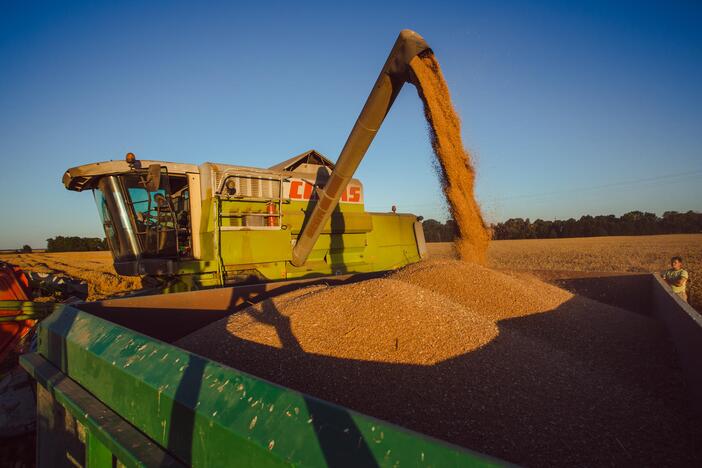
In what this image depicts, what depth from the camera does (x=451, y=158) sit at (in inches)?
161

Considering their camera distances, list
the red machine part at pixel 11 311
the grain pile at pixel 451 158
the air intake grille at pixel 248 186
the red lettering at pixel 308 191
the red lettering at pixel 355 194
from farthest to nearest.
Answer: the red lettering at pixel 355 194, the red lettering at pixel 308 191, the air intake grille at pixel 248 186, the grain pile at pixel 451 158, the red machine part at pixel 11 311

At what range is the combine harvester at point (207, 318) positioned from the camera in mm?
737

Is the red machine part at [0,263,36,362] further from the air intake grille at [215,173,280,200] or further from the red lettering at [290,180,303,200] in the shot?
the red lettering at [290,180,303,200]

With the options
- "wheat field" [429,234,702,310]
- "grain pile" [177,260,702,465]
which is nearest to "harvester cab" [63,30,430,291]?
"grain pile" [177,260,702,465]

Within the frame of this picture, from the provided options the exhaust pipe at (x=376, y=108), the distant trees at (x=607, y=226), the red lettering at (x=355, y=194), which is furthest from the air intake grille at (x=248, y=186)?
the distant trees at (x=607, y=226)

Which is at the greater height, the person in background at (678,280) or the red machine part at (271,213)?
the red machine part at (271,213)

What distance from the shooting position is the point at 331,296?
97.3 inches

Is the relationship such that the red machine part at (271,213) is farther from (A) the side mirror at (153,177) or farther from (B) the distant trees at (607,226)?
(B) the distant trees at (607,226)

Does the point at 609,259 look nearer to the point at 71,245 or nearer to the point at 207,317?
the point at 207,317

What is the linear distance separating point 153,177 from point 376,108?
2390 mm

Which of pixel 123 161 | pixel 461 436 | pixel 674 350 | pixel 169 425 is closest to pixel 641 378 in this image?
pixel 674 350

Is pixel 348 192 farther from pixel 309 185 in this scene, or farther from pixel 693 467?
pixel 693 467

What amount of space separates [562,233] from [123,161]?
49.1 m

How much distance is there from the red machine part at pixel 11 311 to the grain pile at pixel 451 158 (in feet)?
13.2
